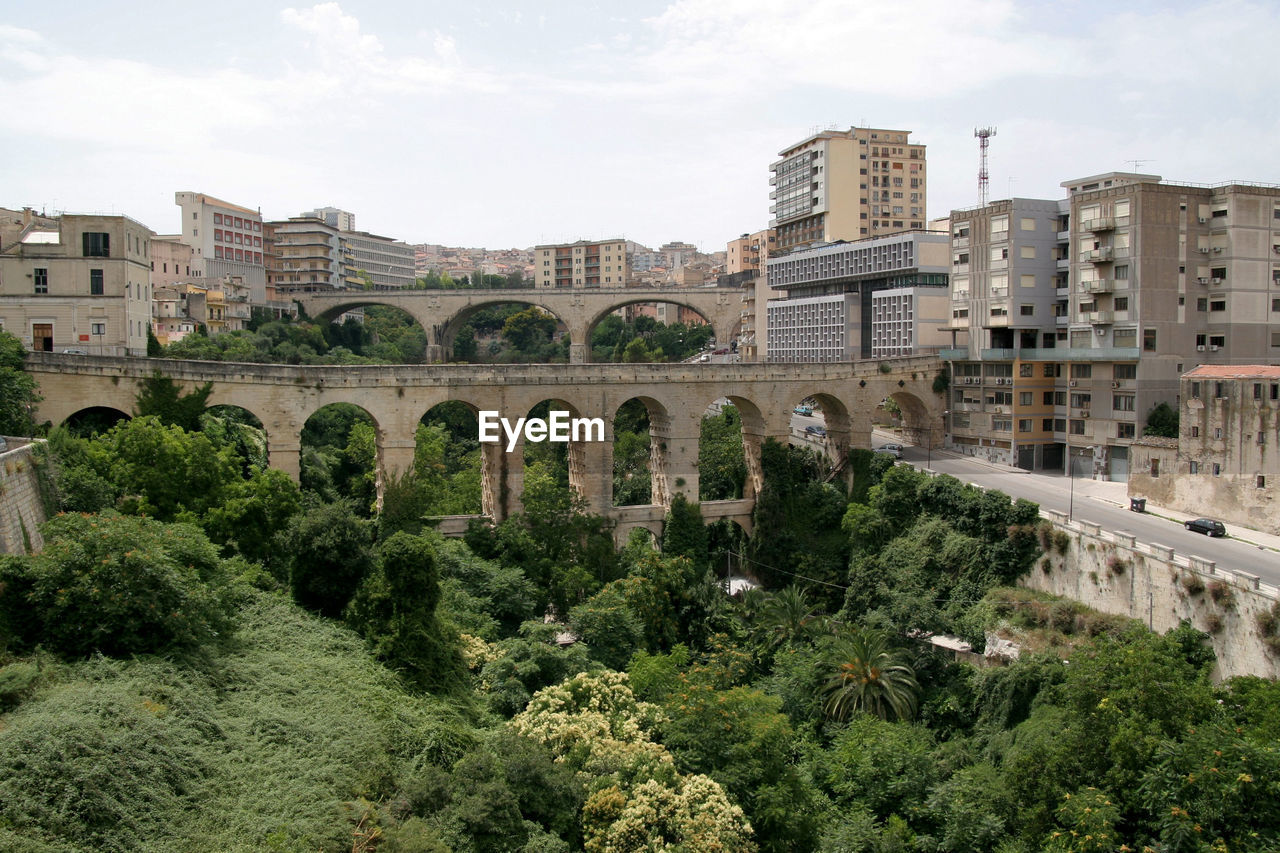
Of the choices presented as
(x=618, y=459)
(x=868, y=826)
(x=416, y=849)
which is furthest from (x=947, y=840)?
(x=618, y=459)

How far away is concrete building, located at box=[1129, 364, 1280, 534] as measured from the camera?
33.1 metres

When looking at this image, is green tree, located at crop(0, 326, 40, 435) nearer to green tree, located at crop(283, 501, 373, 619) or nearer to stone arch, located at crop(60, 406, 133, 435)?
stone arch, located at crop(60, 406, 133, 435)

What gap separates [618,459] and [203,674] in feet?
125

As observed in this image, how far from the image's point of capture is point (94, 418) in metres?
38.4

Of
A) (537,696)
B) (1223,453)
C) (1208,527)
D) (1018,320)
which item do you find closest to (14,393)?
(537,696)

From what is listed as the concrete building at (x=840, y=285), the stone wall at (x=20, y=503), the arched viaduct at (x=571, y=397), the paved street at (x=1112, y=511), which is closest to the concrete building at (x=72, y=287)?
the arched viaduct at (x=571, y=397)

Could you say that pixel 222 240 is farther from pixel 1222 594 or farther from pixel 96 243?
pixel 1222 594

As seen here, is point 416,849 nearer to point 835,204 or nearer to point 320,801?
point 320,801

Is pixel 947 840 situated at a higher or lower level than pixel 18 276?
lower

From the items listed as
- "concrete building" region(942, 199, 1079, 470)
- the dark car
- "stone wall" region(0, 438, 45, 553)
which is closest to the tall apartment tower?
"concrete building" region(942, 199, 1079, 470)

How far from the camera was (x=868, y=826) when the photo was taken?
2452 centimetres

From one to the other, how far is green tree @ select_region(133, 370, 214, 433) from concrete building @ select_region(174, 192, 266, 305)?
44014 millimetres

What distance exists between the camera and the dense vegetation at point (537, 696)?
19.0 m

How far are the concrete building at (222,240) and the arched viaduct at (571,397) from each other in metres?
43.9
